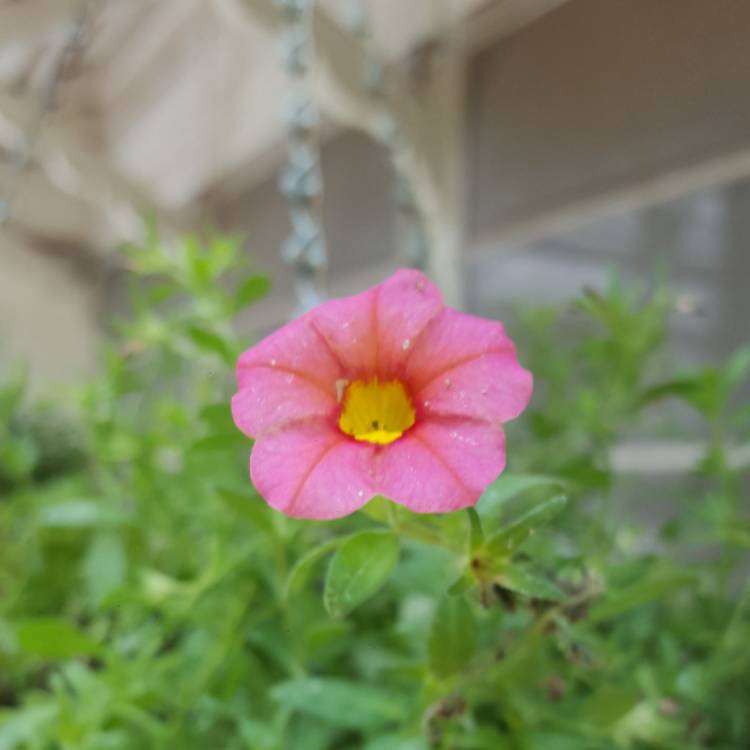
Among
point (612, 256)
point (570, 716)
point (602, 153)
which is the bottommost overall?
point (570, 716)

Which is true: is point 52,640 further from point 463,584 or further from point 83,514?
point 463,584

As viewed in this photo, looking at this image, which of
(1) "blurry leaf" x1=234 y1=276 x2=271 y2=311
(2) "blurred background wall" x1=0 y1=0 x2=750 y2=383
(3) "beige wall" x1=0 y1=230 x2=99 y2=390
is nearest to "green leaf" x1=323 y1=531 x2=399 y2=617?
(1) "blurry leaf" x1=234 y1=276 x2=271 y2=311

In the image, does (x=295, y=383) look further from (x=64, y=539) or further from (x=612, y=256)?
(x=612, y=256)

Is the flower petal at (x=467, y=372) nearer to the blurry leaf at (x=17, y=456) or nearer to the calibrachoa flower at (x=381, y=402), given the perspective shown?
the calibrachoa flower at (x=381, y=402)

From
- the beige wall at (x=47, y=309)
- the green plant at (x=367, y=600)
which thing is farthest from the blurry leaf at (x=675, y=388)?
the beige wall at (x=47, y=309)

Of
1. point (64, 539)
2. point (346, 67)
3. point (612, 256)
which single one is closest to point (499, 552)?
point (64, 539)

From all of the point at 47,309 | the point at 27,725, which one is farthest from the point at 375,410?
the point at 47,309
